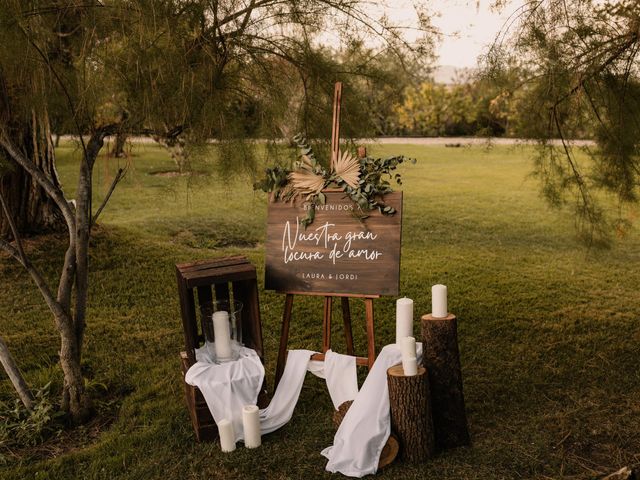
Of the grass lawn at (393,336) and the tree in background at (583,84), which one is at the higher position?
the tree in background at (583,84)

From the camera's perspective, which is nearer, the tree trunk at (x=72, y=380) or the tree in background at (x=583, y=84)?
the tree trunk at (x=72, y=380)

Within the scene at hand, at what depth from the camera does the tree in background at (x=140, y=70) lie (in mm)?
2652

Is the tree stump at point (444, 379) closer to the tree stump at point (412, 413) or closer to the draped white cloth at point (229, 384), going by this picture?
the tree stump at point (412, 413)

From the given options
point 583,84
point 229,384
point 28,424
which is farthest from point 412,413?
point 583,84

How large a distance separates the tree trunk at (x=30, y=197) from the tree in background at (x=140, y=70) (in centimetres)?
146

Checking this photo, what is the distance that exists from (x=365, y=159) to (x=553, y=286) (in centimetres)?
255

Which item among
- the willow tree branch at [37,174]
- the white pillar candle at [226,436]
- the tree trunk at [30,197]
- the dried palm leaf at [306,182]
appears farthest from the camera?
the tree trunk at [30,197]

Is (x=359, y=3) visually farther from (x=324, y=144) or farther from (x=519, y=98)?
(x=519, y=98)

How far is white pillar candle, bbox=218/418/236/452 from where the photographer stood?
8.23ft

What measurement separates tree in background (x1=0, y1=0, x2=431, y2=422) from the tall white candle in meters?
0.64

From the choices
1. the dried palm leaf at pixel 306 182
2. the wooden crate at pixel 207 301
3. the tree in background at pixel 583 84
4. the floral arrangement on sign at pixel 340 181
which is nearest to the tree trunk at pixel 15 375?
the wooden crate at pixel 207 301

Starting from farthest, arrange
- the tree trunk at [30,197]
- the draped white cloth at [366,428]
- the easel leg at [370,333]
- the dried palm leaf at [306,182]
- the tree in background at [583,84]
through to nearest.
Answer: the tree trunk at [30,197], the tree in background at [583,84], the dried palm leaf at [306,182], the easel leg at [370,333], the draped white cloth at [366,428]

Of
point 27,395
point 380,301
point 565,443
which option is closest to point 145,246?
point 380,301

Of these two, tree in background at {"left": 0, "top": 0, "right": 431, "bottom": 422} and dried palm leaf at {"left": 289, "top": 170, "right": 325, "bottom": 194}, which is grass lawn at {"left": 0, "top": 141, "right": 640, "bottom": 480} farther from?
dried palm leaf at {"left": 289, "top": 170, "right": 325, "bottom": 194}
